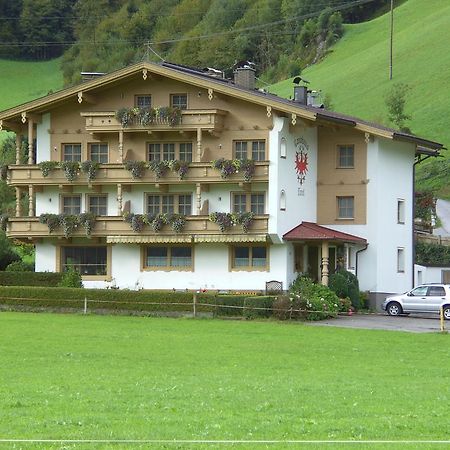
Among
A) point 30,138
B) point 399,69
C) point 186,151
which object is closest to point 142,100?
point 186,151

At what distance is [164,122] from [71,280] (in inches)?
310

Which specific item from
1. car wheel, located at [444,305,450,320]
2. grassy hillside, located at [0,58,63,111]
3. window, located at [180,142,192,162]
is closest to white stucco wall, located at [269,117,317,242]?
window, located at [180,142,192,162]

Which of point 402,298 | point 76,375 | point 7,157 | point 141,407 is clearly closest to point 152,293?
point 402,298

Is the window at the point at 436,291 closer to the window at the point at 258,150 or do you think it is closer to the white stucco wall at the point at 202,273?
the white stucco wall at the point at 202,273

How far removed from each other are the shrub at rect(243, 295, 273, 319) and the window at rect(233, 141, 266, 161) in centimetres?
890

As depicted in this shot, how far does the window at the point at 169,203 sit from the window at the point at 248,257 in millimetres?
2822

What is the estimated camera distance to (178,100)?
194 ft

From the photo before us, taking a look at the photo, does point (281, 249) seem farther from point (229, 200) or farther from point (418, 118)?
point (418, 118)

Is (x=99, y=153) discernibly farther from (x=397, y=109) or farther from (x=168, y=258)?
(x=397, y=109)

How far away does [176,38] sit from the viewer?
184 metres

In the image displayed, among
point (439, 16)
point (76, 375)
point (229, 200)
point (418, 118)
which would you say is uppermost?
point (439, 16)

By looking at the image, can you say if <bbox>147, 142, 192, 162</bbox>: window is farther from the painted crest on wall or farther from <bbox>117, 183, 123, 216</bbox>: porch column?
the painted crest on wall

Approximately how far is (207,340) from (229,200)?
19.0 meters

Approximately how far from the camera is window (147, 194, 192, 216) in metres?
59.0
